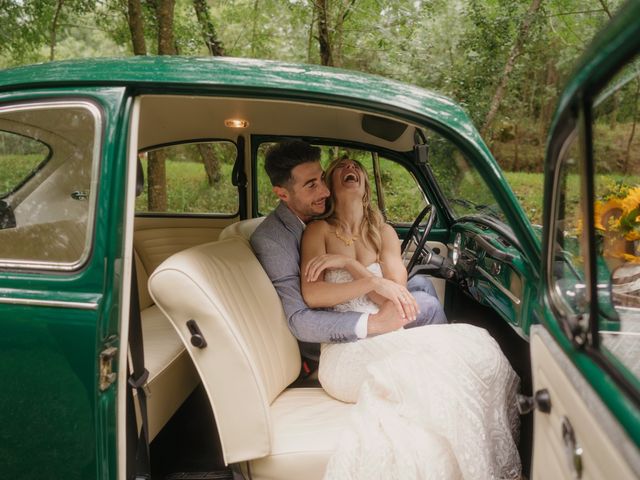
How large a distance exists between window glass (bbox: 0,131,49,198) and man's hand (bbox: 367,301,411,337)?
1451 mm

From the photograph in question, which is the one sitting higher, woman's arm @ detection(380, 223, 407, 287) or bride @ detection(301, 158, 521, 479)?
woman's arm @ detection(380, 223, 407, 287)

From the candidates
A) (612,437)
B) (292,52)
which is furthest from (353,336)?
(292,52)

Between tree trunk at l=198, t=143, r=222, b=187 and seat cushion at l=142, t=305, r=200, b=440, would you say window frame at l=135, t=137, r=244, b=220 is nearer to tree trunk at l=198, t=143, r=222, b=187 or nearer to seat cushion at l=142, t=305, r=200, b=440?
tree trunk at l=198, t=143, r=222, b=187

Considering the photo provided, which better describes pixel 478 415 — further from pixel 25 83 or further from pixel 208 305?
pixel 25 83

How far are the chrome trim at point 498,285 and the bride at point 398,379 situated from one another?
0.65 feet

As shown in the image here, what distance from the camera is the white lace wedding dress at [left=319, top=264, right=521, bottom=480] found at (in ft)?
5.38

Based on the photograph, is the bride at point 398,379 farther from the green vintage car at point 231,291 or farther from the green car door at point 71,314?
the green car door at point 71,314

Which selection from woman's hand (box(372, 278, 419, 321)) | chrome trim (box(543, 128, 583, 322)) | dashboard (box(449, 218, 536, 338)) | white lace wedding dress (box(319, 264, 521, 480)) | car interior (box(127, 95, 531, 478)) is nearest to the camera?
chrome trim (box(543, 128, 583, 322))

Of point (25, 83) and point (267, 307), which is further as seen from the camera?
point (267, 307)

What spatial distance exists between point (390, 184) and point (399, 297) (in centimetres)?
161

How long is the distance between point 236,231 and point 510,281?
1383 millimetres

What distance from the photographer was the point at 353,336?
215 cm

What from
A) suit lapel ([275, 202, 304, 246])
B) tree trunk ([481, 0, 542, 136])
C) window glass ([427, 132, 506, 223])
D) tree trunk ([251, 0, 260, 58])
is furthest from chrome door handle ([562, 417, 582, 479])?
tree trunk ([251, 0, 260, 58])

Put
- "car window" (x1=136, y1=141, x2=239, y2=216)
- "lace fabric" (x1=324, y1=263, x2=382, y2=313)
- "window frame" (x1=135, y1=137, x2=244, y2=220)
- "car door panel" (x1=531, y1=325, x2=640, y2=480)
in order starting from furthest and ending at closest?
"car window" (x1=136, y1=141, x2=239, y2=216), "window frame" (x1=135, y1=137, x2=244, y2=220), "lace fabric" (x1=324, y1=263, x2=382, y2=313), "car door panel" (x1=531, y1=325, x2=640, y2=480)
